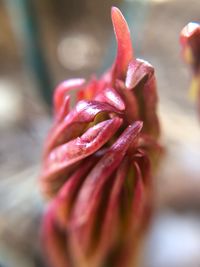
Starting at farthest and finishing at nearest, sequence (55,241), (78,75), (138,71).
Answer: (78,75), (55,241), (138,71)

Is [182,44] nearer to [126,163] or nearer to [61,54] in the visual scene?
[126,163]

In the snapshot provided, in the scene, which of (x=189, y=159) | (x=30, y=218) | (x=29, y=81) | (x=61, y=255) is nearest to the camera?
(x=61, y=255)

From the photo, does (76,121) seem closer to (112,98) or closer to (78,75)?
(112,98)

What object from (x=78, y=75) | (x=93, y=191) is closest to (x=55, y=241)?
(x=93, y=191)

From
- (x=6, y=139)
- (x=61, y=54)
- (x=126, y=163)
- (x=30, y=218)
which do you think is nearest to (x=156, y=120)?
(x=126, y=163)

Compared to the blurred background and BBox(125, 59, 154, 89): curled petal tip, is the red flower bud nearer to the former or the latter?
BBox(125, 59, 154, 89): curled petal tip

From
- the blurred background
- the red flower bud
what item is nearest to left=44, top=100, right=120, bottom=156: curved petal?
the red flower bud
